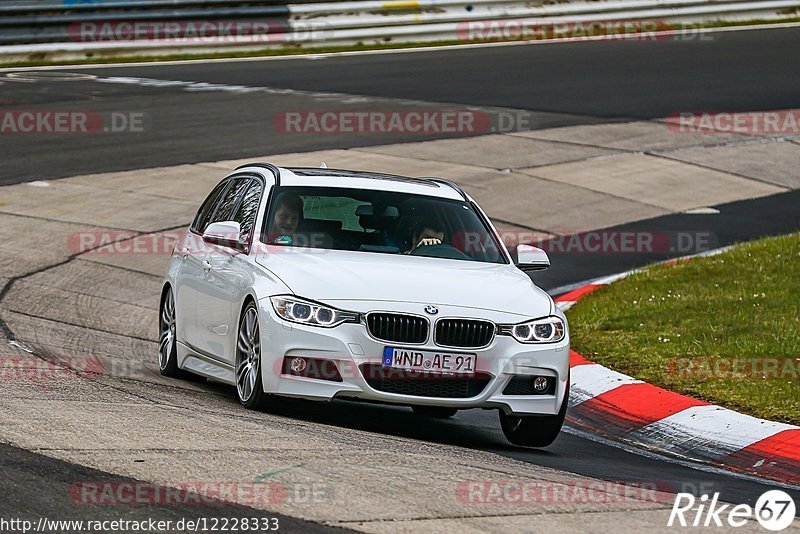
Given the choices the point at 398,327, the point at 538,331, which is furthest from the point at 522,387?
the point at 398,327

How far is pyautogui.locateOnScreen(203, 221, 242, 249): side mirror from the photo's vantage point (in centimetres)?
942

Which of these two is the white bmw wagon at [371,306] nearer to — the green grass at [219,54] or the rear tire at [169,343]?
the rear tire at [169,343]

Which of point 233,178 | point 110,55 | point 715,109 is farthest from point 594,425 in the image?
point 110,55

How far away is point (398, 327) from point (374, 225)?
1417 mm

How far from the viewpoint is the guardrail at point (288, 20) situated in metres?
28.9

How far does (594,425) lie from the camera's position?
9.81 meters

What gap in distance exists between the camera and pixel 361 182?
1005 cm

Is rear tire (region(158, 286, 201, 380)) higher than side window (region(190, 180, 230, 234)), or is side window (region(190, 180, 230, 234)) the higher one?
side window (region(190, 180, 230, 234))

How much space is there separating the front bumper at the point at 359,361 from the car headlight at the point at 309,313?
0.03m

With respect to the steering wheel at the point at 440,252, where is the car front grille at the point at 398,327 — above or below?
below

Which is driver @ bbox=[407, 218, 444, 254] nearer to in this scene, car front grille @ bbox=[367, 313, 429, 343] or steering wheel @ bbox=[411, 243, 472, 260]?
steering wheel @ bbox=[411, 243, 472, 260]

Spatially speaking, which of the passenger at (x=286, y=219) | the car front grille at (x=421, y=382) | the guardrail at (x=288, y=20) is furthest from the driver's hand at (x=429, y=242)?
the guardrail at (x=288, y=20)

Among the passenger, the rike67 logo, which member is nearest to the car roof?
the passenger

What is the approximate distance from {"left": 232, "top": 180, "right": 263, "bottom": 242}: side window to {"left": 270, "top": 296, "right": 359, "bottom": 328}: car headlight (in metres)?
1.22
